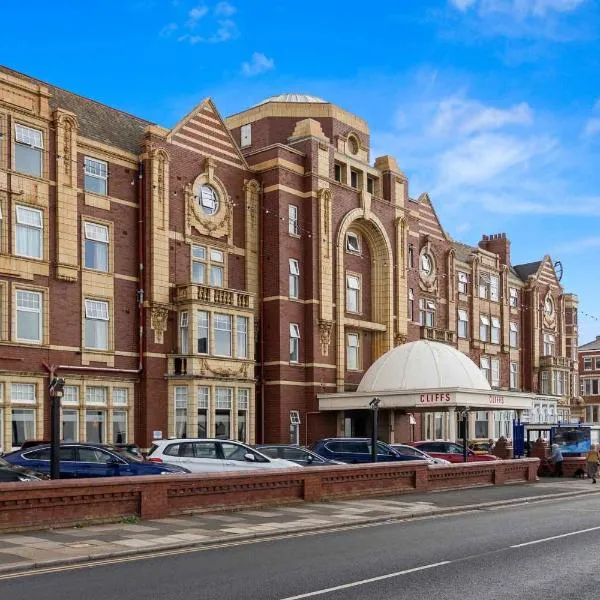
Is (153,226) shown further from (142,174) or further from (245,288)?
(245,288)

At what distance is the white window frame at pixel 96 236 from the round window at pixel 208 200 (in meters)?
5.63

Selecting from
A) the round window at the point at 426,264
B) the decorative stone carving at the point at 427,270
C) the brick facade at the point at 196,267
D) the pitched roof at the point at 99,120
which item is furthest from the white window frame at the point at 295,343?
the round window at the point at 426,264

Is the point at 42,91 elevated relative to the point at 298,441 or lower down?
elevated

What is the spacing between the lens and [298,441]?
44500mm

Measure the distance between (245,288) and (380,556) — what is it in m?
29.7

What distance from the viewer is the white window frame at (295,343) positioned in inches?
1764

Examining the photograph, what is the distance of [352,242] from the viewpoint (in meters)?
49.8

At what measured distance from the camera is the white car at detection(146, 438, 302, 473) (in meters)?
26.0

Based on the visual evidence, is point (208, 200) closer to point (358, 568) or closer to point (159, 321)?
point (159, 321)

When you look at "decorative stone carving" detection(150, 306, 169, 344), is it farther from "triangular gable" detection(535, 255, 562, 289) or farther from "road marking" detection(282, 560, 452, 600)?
"triangular gable" detection(535, 255, 562, 289)

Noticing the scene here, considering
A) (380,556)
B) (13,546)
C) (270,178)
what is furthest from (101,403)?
(380,556)

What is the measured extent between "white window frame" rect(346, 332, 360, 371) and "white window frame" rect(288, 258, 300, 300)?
16.4ft

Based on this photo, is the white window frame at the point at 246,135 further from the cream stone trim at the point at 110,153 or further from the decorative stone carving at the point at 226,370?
the decorative stone carving at the point at 226,370

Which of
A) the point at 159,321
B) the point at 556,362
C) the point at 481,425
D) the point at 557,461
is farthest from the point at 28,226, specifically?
the point at 556,362
